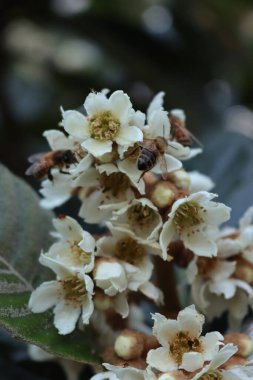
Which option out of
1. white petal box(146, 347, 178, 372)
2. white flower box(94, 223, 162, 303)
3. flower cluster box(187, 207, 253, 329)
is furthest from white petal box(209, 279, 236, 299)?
white petal box(146, 347, 178, 372)

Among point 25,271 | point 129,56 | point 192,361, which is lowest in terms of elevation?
point 129,56

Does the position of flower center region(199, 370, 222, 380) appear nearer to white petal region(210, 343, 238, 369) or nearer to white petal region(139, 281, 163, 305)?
white petal region(210, 343, 238, 369)

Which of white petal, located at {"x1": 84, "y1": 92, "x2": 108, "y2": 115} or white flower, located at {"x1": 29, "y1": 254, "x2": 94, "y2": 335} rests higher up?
white petal, located at {"x1": 84, "y1": 92, "x2": 108, "y2": 115}

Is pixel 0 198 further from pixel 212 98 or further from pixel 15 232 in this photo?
pixel 212 98

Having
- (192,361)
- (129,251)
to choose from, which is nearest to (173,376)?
(192,361)

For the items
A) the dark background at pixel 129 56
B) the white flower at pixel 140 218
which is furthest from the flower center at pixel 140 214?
the dark background at pixel 129 56

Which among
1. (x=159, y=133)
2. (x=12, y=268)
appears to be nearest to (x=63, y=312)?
(x=12, y=268)

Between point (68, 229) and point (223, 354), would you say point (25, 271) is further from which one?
point (223, 354)
